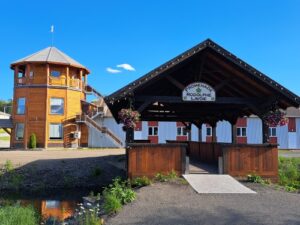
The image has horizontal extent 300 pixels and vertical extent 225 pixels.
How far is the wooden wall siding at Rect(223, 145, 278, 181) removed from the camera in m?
12.7

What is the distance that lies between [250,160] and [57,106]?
85.2ft

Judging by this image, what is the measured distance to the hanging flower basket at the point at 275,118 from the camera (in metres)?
12.7

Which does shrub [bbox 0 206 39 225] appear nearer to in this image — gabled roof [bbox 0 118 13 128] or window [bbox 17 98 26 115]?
window [bbox 17 98 26 115]

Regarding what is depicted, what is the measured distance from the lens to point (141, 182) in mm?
11617

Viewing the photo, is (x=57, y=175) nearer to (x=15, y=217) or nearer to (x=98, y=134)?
(x=15, y=217)

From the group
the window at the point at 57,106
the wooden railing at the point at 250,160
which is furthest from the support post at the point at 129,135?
the window at the point at 57,106

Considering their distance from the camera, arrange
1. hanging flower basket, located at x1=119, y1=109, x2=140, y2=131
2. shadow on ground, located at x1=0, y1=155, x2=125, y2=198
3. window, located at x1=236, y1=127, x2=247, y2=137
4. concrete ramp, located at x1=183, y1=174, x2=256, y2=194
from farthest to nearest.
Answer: window, located at x1=236, y1=127, x2=247, y2=137 < shadow on ground, located at x1=0, y1=155, x2=125, y2=198 < hanging flower basket, located at x1=119, y1=109, x2=140, y2=131 < concrete ramp, located at x1=183, y1=174, x2=256, y2=194

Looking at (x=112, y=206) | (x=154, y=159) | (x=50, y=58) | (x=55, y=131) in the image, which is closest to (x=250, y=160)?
(x=154, y=159)

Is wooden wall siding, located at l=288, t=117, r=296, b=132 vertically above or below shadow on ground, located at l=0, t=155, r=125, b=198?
above

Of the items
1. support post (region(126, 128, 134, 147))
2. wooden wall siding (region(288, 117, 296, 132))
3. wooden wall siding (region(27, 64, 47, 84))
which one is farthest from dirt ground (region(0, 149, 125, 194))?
A: wooden wall siding (region(288, 117, 296, 132))

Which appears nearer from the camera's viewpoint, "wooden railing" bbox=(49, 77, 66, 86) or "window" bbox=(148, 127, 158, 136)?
"wooden railing" bbox=(49, 77, 66, 86)

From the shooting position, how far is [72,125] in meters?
35.9

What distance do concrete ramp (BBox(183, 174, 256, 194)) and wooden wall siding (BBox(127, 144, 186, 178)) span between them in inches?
24.9

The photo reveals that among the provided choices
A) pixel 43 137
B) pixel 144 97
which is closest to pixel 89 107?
pixel 43 137
